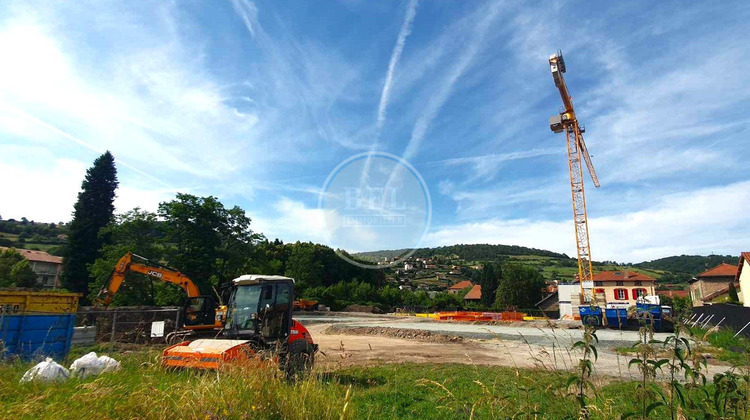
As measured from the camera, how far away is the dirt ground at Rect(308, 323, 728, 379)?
11159 millimetres

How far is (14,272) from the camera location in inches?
2143

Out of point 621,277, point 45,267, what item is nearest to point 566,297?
point 621,277

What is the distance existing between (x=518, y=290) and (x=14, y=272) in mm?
84692

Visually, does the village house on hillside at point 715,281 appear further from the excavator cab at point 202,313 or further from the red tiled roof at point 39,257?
the red tiled roof at point 39,257

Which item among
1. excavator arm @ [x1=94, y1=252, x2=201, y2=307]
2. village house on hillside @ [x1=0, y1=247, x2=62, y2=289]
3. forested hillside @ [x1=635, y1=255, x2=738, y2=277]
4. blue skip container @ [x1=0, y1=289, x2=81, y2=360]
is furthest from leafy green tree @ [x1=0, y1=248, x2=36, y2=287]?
forested hillside @ [x1=635, y1=255, x2=738, y2=277]

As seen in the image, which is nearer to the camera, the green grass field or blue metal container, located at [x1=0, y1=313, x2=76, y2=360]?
the green grass field

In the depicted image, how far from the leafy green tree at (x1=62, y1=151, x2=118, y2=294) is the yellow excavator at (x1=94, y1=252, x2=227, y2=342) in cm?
3775

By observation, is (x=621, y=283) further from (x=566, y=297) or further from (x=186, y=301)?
(x=186, y=301)

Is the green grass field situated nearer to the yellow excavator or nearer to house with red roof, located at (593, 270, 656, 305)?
the yellow excavator

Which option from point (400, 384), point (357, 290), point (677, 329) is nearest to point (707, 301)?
point (357, 290)

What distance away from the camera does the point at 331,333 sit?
101 feet

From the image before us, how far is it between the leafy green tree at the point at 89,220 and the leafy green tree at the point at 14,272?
10091 mm

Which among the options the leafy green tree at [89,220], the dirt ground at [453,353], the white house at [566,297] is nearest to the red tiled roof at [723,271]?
the white house at [566,297]

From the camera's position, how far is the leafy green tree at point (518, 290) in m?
77.4
